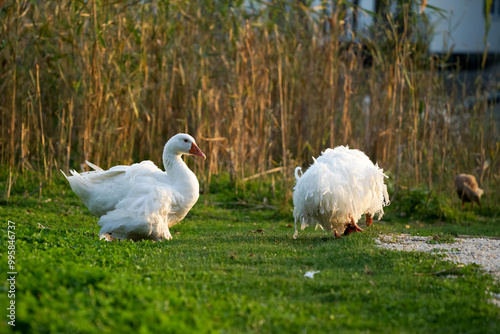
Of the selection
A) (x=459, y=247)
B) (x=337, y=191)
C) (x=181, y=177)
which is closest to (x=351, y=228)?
(x=337, y=191)

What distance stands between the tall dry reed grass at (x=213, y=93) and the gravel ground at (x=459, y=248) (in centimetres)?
241

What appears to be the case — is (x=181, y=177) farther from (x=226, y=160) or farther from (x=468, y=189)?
(x=468, y=189)

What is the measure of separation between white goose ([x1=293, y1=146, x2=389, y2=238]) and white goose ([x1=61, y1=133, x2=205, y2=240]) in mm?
Answer: 1289

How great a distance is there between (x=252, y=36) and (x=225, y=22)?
0.56 m

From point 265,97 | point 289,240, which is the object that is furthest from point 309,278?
point 265,97

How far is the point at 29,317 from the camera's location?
119 inches

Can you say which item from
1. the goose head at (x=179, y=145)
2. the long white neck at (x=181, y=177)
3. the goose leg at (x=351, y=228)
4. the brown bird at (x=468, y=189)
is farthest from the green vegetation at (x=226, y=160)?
the goose head at (x=179, y=145)

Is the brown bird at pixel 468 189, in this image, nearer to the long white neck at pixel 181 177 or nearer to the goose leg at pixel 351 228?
the goose leg at pixel 351 228

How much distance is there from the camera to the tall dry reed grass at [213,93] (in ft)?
27.5

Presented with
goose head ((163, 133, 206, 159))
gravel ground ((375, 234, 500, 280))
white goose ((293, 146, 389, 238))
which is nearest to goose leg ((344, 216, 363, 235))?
white goose ((293, 146, 389, 238))

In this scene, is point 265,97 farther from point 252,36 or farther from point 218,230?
point 218,230

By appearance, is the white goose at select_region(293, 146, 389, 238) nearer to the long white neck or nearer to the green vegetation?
the green vegetation

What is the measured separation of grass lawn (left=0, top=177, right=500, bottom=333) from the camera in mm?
3236

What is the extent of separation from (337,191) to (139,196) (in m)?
2.04
